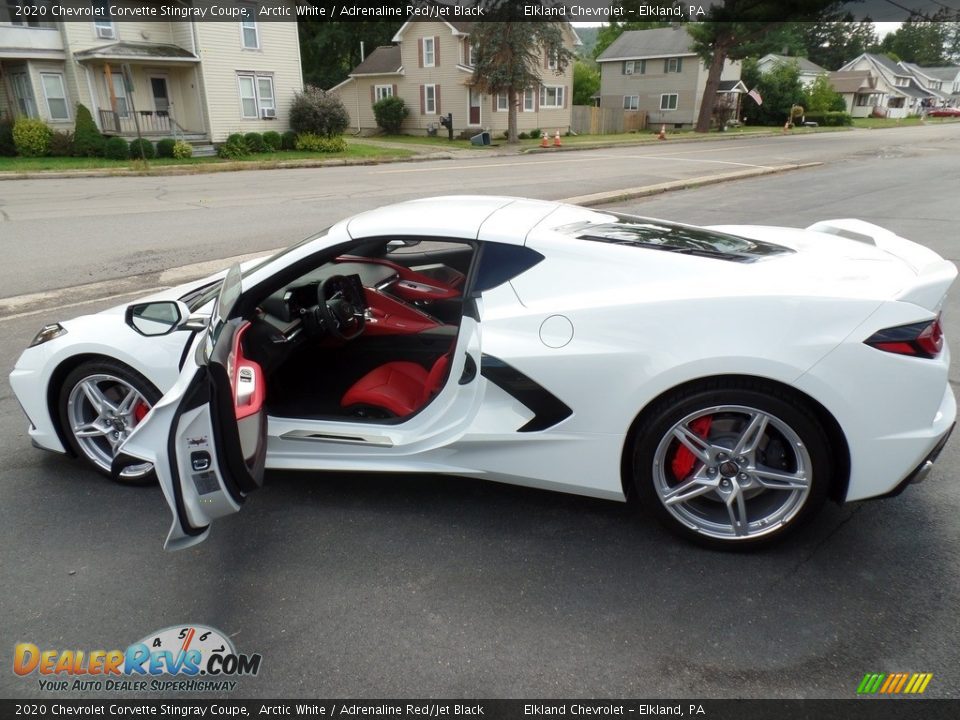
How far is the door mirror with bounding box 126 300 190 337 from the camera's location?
3.36 meters

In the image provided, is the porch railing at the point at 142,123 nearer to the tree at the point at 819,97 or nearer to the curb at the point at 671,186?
the curb at the point at 671,186

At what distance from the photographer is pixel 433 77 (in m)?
38.6

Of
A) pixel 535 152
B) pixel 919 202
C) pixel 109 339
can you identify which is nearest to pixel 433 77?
pixel 535 152

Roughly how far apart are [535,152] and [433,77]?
12644 millimetres

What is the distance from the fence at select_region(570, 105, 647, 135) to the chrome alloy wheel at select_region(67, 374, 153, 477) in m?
41.9

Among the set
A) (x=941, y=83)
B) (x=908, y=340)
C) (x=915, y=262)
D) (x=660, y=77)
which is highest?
(x=941, y=83)

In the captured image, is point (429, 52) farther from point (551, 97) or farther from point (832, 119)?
point (832, 119)

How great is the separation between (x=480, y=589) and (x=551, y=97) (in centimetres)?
4075

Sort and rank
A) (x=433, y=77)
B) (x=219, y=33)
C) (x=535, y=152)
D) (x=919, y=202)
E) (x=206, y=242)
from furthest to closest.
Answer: (x=433, y=77), (x=535, y=152), (x=219, y=33), (x=919, y=202), (x=206, y=242)

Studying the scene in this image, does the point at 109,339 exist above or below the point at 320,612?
above

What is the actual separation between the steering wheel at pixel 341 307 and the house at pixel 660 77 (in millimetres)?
51479

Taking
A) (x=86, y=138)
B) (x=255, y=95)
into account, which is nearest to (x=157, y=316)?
(x=86, y=138)

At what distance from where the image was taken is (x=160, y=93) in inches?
1116

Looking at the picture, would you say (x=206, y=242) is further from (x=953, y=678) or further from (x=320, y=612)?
(x=953, y=678)
